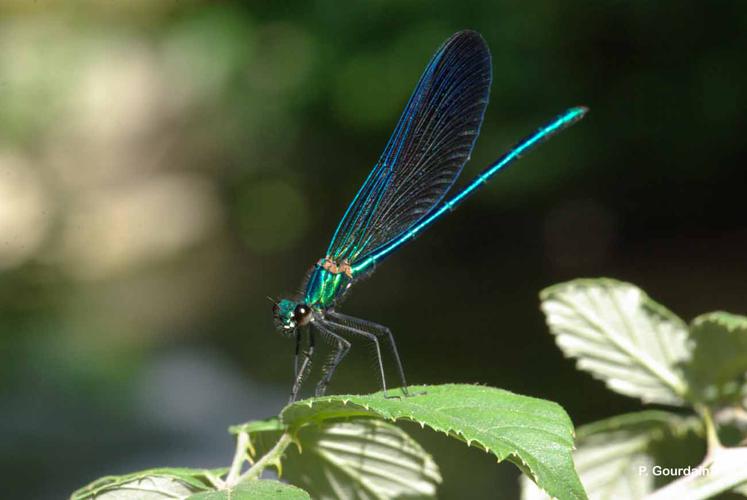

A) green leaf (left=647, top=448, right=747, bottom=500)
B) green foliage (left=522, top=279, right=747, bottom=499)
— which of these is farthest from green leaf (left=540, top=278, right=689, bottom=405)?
green leaf (left=647, top=448, right=747, bottom=500)

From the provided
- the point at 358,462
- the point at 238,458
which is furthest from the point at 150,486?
the point at 358,462

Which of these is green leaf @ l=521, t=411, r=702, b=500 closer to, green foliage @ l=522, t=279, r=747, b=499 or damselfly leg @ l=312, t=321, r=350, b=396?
green foliage @ l=522, t=279, r=747, b=499

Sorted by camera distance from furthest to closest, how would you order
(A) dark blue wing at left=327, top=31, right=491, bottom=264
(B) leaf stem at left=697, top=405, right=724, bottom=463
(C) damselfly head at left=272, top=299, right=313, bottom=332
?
1. (A) dark blue wing at left=327, top=31, right=491, bottom=264
2. (C) damselfly head at left=272, top=299, right=313, bottom=332
3. (B) leaf stem at left=697, top=405, right=724, bottom=463

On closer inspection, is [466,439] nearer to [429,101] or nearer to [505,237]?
[429,101]

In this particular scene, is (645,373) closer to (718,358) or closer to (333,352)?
(718,358)

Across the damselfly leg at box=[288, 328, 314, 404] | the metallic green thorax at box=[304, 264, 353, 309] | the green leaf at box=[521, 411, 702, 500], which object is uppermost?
the metallic green thorax at box=[304, 264, 353, 309]

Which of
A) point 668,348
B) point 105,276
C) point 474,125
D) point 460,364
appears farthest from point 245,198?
point 668,348

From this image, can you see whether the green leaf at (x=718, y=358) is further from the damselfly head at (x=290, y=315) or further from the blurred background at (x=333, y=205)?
the blurred background at (x=333, y=205)

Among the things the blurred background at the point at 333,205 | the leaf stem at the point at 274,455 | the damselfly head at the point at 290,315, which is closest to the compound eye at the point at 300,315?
the damselfly head at the point at 290,315
